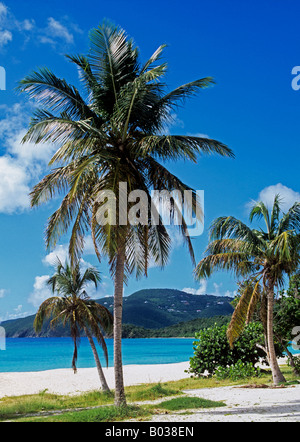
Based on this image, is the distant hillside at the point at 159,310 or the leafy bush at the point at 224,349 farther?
the distant hillside at the point at 159,310

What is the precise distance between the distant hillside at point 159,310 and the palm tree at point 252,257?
411ft

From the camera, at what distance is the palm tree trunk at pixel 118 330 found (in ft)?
36.5

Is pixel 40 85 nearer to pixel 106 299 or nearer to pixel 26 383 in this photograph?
pixel 26 383

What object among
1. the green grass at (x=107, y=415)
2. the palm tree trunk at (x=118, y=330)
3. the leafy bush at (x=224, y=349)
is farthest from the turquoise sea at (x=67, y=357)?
the green grass at (x=107, y=415)

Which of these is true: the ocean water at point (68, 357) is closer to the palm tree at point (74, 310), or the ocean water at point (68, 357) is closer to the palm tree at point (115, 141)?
the palm tree at point (74, 310)

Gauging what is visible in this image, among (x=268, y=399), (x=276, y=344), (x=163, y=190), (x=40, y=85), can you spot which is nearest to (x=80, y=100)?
(x=40, y=85)

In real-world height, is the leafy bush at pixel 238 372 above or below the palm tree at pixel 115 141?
below

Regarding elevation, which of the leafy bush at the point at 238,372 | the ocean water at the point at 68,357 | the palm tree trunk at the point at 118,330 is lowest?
the ocean water at the point at 68,357

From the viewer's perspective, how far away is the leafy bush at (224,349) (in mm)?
21547

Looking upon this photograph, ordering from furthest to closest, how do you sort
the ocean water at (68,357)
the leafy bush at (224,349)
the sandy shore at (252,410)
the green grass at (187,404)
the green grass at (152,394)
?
1. the ocean water at (68,357)
2. the leafy bush at (224,349)
3. the green grass at (152,394)
4. the green grass at (187,404)
5. the sandy shore at (252,410)

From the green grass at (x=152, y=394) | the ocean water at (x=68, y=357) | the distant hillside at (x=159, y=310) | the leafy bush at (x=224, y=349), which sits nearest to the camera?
the green grass at (x=152, y=394)

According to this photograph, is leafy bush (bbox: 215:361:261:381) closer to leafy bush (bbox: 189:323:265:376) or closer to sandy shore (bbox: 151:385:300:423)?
leafy bush (bbox: 189:323:265:376)

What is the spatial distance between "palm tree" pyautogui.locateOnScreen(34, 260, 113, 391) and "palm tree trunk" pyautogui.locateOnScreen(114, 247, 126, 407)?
7.57 meters

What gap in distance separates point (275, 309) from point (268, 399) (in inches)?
330
